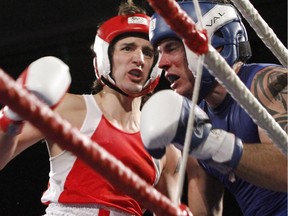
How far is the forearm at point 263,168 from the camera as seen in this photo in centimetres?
121

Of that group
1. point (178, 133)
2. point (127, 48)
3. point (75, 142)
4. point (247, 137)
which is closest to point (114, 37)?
point (127, 48)

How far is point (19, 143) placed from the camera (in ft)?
5.87

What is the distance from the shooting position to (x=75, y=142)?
2.69 feet

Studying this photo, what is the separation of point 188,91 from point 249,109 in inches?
18.7

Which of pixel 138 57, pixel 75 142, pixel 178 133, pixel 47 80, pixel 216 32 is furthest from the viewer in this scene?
pixel 138 57

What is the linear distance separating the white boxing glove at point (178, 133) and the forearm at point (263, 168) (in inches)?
0.9

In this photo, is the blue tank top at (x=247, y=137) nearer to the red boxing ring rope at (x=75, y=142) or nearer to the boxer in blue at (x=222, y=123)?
the boxer in blue at (x=222, y=123)

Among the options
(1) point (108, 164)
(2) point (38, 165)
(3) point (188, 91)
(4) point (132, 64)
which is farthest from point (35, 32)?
(1) point (108, 164)

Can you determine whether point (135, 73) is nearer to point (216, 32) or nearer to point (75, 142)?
point (216, 32)

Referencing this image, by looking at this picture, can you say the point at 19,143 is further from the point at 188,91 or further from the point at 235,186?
the point at 235,186

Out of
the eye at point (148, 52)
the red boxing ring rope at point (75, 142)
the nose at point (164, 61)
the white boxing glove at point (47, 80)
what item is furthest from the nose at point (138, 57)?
the red boxing ring rope at point (75, 142)

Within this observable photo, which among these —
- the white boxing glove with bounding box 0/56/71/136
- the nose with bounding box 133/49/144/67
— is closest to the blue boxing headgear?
the white boxing glove with bounding box 0/56/71/136

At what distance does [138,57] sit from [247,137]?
70 centimetres

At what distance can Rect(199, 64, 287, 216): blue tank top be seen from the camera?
146 centimetres
